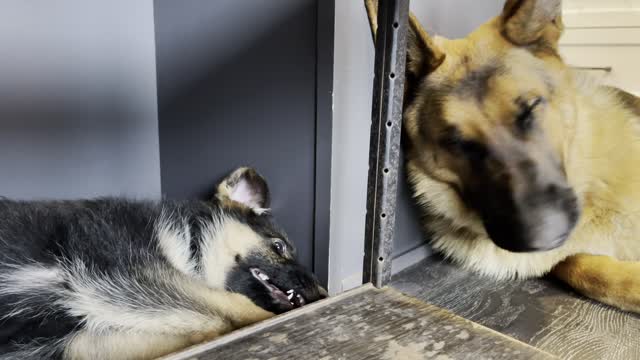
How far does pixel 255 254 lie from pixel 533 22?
0.92m

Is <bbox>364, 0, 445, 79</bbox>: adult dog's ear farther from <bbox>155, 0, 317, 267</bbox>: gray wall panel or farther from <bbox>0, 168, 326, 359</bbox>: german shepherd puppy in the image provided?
<bbox>0, 168, 326, 359</bbox>: german shepherd puppy

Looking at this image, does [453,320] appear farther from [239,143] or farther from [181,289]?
[239,143]

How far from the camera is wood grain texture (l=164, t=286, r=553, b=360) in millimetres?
749

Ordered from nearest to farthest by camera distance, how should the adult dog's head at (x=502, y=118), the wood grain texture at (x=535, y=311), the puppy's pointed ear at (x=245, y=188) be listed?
the wood grain texture at (x=535, y=311)
the adult dog's head at (x=502, y=118)
the puppy's pointed ear at (x=245, y=188)

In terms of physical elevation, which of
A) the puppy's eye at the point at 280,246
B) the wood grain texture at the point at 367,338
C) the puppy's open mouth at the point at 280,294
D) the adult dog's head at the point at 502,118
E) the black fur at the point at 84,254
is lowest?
the puppy's open mouth at the point at 280,294

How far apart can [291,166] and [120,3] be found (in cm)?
68

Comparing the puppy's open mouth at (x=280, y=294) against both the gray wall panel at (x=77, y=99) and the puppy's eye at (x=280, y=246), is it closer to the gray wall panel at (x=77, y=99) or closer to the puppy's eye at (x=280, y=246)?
the puppy's eye at (x=280, y=246)

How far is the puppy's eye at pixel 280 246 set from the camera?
4.38ft

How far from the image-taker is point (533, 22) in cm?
126

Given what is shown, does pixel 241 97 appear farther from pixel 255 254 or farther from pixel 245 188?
pixel 255 254

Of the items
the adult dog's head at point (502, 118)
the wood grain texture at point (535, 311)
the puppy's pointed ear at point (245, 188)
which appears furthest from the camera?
the puppy's pointed ear at point (245, 188)

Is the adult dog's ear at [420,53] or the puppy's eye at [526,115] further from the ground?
the adult dog's ear at [420,53]

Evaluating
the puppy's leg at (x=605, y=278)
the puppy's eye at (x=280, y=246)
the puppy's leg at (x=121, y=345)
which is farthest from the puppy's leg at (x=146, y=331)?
the puppy's leg at (x=605, y=278)

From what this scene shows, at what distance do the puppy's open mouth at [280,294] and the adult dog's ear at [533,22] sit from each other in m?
0.84
